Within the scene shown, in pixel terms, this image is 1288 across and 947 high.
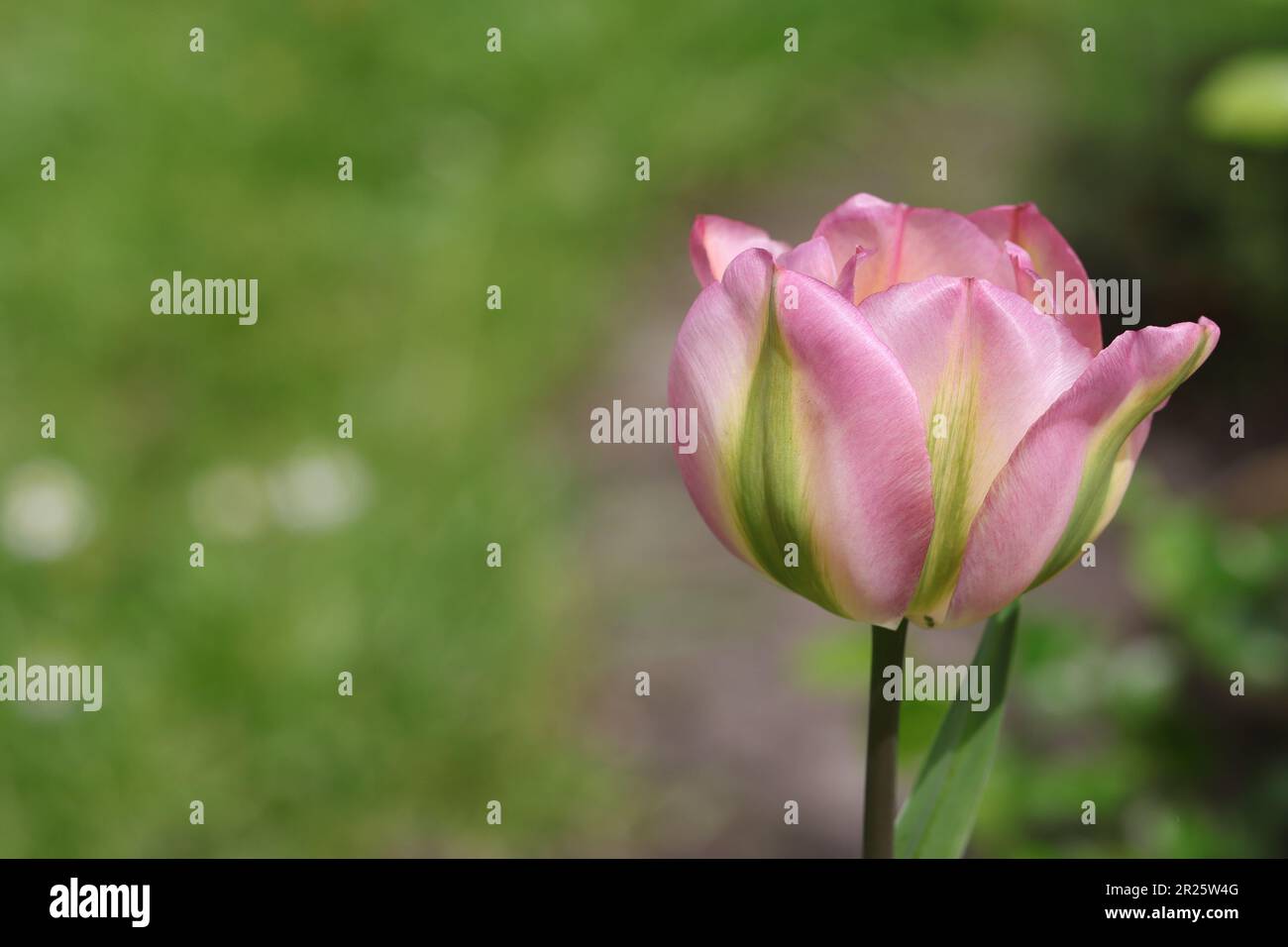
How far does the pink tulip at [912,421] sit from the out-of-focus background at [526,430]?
1.08 feet

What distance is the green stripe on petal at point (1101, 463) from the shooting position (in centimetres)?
33

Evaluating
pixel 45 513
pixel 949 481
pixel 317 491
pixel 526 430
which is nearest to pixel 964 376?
pixel 949 481

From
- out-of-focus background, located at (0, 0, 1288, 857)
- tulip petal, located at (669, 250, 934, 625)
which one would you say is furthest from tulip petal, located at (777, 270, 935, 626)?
out-of-focus background, located at (0, 0, 1288, 857)

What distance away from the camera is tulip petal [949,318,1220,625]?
313mm

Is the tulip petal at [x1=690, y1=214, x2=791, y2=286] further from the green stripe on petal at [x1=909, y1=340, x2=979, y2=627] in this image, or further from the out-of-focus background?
the out-of-focus background

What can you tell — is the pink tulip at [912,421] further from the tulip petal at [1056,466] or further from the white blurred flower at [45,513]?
the white blurred flower at [45,513]

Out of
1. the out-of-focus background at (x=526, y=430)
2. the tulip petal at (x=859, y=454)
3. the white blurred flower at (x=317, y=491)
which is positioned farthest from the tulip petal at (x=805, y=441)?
the white blurred flower at (x=317, y=491)

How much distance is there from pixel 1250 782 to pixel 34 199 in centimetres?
210

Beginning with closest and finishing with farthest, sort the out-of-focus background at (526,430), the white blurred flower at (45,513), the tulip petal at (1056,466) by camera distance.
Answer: the tulip petal at (1056,466) → the out-of-focus background at (526,430) → the white blurred flower at (45,513)

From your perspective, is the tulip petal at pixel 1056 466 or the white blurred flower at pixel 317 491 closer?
the tulip petal at pixel 1056 466

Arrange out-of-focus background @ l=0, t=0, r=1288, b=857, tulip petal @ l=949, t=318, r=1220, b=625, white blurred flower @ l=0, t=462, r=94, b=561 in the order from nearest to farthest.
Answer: tulip petal @ l=949, t=318, r=1220, b=625
out-of-focus background @ l=0, t=0, r=1288, b=857
white blurred flower @ l=0, t=462, r=94, b=561

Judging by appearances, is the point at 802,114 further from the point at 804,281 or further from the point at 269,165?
the point at 804,281
